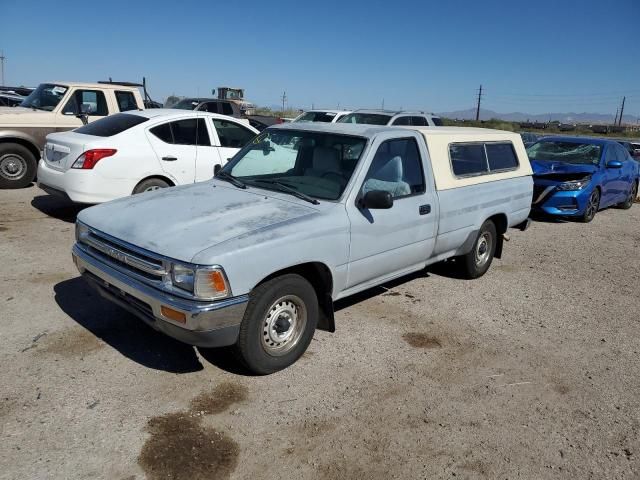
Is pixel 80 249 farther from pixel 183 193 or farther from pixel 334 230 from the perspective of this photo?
pixel 334 230

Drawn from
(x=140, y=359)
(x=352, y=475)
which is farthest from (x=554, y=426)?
(x=140, y=359)

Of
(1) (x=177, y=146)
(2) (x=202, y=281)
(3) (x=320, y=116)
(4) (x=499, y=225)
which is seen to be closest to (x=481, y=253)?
(4) (x=499, y=225)

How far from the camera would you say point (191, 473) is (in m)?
2.79

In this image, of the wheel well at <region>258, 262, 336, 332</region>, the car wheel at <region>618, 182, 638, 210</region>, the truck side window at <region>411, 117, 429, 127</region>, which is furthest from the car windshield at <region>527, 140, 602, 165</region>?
the wheel well at <region>258, 262, 336, 332</region>

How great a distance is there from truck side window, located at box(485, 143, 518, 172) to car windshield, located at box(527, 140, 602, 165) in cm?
510

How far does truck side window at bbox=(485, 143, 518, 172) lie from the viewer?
6.15 metres

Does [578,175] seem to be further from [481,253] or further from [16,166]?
[16,166]

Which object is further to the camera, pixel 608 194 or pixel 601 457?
pixel 608 194

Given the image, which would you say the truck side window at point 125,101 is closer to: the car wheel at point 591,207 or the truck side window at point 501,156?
the truck side window at point 501,156

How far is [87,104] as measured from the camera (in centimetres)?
991

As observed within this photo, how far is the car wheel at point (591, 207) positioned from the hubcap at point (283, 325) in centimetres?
840

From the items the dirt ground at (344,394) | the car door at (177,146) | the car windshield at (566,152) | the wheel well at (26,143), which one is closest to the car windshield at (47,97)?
the wheel well at (26,143)

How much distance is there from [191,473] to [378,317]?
8.57ft

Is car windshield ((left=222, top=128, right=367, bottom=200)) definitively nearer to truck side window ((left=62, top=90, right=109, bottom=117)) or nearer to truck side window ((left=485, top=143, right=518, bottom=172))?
truck side window ((left=485, top=143, right=518, bottom=172))
